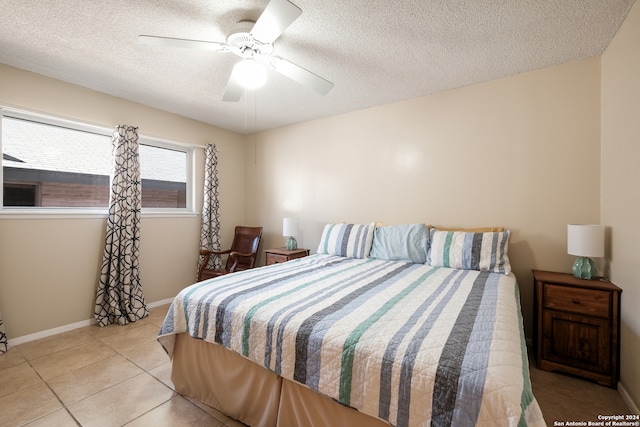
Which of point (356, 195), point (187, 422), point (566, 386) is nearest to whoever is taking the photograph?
point (187, 422)

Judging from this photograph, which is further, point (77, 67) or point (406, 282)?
point (77, 67)

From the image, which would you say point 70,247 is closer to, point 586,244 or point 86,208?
point 86,208

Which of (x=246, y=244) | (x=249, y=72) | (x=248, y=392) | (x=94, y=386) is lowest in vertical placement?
(x=94, y=386)

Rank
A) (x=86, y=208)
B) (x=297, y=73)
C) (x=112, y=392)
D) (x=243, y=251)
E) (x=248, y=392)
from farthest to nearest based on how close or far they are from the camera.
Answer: (x=243, y=251), (x=86, y=208), (x=297, y=73), (x=112, y=392), (x=248, y=392)

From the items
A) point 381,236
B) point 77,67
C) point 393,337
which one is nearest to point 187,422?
point 393,337

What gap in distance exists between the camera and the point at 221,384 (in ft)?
5.16

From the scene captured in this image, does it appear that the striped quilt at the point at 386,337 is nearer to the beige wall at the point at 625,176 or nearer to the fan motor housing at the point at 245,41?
the beige wall at the point at 625,176

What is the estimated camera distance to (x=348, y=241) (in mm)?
2938

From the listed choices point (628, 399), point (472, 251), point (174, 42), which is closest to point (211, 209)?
point (174, 42)

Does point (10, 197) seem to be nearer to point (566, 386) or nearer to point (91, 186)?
point (91, 186)

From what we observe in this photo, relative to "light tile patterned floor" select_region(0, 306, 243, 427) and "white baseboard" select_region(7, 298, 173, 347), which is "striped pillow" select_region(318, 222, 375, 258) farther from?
"white baseboard" select_region(7, 298, 173, 347)

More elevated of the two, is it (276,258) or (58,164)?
(58,164)

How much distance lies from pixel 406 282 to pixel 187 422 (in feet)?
5.03

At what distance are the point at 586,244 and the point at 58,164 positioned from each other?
4561mm
